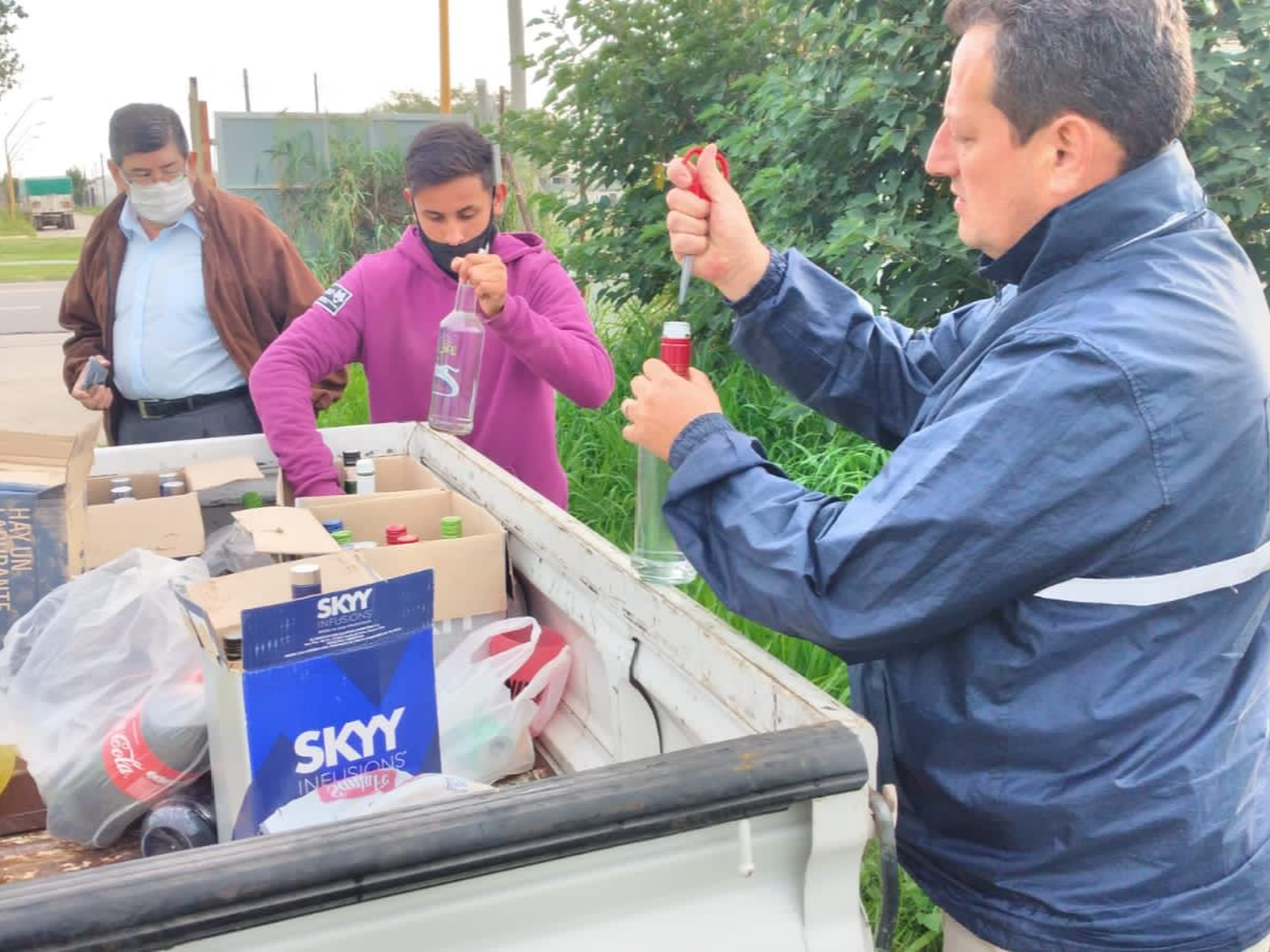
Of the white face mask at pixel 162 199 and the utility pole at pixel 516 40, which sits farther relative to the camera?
the utility pole at pixel 516 40

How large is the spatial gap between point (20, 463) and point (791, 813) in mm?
1804

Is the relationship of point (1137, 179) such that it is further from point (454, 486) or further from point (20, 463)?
point (20, 463)

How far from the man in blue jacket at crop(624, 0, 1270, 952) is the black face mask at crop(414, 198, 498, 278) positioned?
158 cm

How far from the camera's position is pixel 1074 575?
1.23m

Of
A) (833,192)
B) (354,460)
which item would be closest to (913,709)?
(354,460)

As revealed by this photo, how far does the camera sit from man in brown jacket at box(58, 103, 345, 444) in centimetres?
356

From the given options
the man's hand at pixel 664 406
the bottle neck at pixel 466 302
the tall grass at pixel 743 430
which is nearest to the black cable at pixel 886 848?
the man's hand at pixel 664 406

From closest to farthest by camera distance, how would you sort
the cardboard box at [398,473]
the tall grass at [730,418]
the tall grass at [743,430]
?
the cardboard box at [398,473] → the tall grass at [743,430] → the tall grass at [730,418]

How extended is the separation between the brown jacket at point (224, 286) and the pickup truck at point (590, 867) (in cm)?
255

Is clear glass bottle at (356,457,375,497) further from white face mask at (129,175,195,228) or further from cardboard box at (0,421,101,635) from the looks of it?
white face mask at (129,175,195,228)

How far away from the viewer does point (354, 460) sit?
9.11 ft

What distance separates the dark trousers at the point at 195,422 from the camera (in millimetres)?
3598

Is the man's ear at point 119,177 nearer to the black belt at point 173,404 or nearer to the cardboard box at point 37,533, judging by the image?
the black belt at point 173,404

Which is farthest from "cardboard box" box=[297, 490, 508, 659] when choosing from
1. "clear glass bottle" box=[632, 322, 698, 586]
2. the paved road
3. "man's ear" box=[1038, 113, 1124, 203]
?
the paved road
